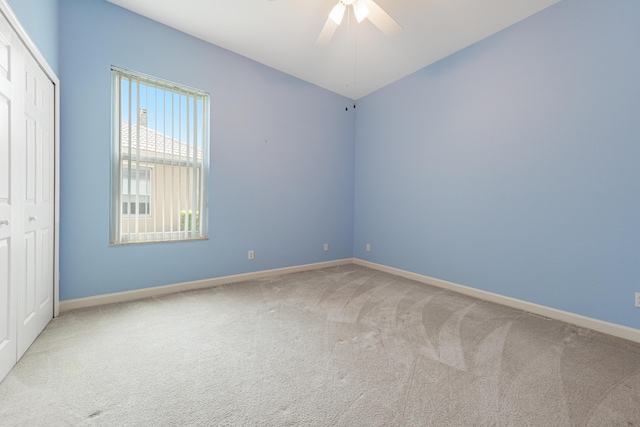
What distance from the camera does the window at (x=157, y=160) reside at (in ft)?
8.71

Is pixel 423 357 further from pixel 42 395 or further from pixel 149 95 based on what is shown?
pixel 149 95

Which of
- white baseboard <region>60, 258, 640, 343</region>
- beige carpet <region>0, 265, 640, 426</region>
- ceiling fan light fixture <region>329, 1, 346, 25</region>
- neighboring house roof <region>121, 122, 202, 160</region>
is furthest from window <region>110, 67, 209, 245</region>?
ceiling fan light fixture <region>329, 1, 346, 25</region>

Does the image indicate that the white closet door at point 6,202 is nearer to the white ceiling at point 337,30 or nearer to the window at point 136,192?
the window at point 136,192

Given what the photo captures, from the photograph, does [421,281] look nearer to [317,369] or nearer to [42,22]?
[317,369]

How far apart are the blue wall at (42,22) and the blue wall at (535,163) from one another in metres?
3.86

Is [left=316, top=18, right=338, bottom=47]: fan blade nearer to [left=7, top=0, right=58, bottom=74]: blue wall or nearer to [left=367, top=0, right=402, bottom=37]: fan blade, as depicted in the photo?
[left=367, top=0, right=402, bottom=37]: fan blade

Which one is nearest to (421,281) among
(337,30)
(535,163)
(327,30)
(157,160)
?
(535,163)

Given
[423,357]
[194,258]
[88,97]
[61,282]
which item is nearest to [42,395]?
[61,282]

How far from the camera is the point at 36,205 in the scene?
187 cm

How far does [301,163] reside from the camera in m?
4.02

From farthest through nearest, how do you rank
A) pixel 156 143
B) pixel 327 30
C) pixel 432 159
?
pixel 432 159, pixel 156 143, pixel 327 30

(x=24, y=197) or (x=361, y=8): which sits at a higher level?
(x=361, y=8)

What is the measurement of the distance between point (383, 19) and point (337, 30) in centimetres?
90

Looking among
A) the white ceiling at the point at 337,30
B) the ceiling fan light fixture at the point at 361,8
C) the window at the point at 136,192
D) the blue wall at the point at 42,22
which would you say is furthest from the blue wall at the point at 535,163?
the blue wall at the point at 42,22
